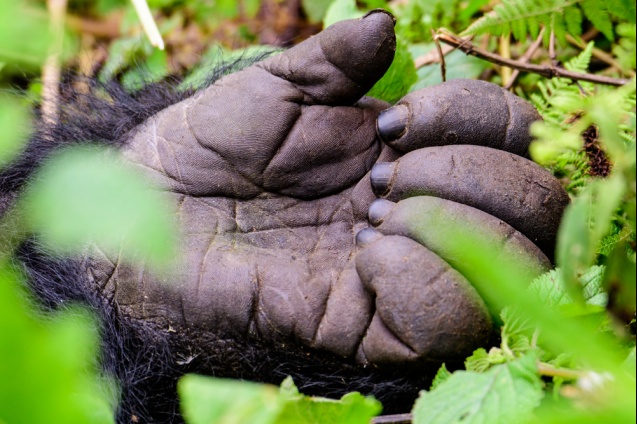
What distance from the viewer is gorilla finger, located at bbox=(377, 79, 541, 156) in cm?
116

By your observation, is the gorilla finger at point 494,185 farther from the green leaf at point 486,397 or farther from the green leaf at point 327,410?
the green leaf at point 327,410

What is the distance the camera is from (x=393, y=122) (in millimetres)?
1187

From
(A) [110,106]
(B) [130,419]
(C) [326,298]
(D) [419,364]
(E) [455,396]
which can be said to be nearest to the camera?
(E) [455,396]

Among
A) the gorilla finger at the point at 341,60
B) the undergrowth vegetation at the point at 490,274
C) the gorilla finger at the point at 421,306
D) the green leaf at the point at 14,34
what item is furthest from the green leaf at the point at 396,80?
the green leaf at the point at 14,34

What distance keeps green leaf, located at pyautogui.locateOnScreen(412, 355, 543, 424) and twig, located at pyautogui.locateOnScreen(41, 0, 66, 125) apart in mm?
1124

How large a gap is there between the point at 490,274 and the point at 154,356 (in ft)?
2.64

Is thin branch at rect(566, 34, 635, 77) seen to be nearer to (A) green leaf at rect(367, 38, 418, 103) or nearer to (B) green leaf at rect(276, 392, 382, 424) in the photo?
(A) green leaf at rect(367, 38, 418, 103)

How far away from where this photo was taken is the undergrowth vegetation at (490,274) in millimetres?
565

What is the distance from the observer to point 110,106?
1.54 meters

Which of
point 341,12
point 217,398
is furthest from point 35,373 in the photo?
point 341,12

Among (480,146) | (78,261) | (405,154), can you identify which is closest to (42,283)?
(78,261)

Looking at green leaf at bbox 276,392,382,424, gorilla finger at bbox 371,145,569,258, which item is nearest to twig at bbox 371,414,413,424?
green leaf at bbox 276,392,382,424

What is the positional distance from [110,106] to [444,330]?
3.22ft

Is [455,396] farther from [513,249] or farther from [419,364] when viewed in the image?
[513,249]
